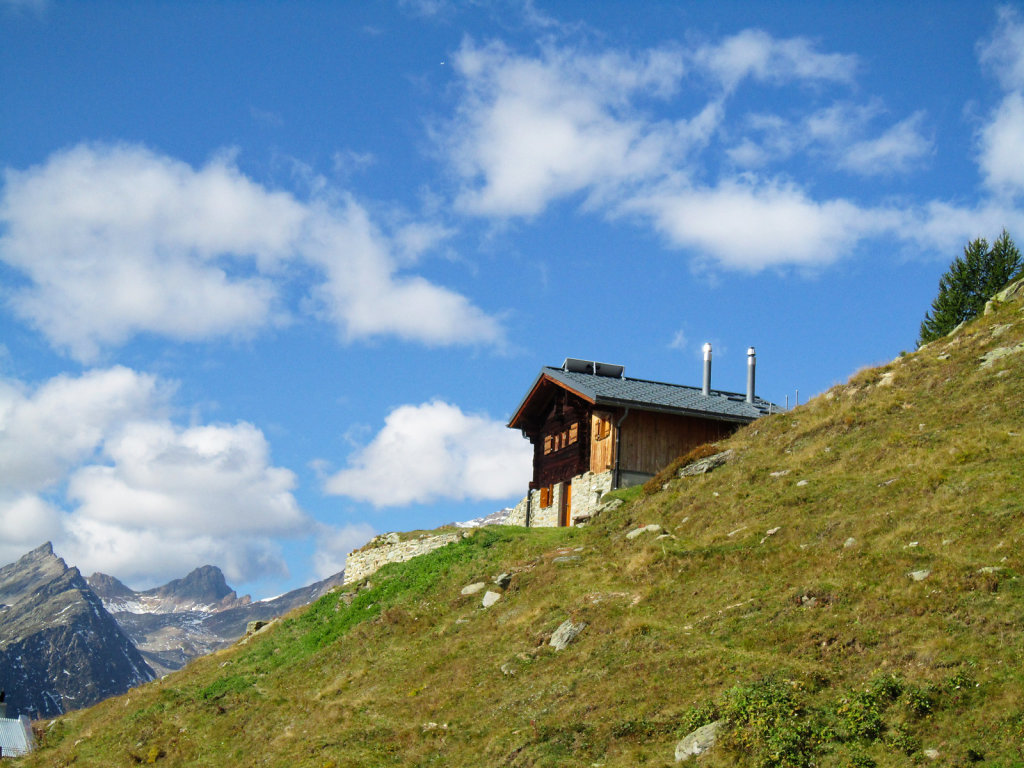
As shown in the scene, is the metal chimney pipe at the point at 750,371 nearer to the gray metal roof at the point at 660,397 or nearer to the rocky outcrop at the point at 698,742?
the gray metal roof at the point at 660,397

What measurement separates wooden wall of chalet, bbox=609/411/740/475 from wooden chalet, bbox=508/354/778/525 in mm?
41

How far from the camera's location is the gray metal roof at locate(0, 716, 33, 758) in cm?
3678

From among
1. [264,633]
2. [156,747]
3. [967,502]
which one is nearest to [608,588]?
[967,502]

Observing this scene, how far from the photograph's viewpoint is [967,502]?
1930 centimetres

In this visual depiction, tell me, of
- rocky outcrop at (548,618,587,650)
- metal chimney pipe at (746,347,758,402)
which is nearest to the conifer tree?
metal chimney pipe at (746,347,758,402)

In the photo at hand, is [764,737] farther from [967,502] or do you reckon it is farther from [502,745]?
[967,502]

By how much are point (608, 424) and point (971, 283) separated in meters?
32.6

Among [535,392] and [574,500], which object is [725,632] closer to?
[574,500]

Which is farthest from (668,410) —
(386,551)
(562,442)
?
(386,551)

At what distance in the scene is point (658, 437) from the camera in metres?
38.6

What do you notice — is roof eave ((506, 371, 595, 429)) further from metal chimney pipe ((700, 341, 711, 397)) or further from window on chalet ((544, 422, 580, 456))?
metal chimney pipe ((700, 341, 711, 397))

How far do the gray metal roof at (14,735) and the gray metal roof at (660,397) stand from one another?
25743 millimetres

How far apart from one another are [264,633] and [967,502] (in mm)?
25478

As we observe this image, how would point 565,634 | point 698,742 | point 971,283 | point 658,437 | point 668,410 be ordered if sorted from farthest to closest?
point 971,283 < point 658,437 < point 668,410 < point 565,634 < point 698,742
